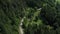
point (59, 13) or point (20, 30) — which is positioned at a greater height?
point (59, 13)

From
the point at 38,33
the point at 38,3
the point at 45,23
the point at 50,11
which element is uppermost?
the point at 38,3

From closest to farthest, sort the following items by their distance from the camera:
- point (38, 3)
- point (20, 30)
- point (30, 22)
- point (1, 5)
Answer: point (1, 5) → point (20, 30) → point (30, 22) → point (38, 3)

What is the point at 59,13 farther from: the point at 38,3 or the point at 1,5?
the point at 1,5

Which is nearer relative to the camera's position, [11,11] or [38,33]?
[11,11]

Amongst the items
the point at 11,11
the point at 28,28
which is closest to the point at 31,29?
the point at 28,28

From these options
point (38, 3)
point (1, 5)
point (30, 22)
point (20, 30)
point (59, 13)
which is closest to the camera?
point (1, 5)

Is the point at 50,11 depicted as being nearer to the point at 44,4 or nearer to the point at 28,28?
the point at 44,4
